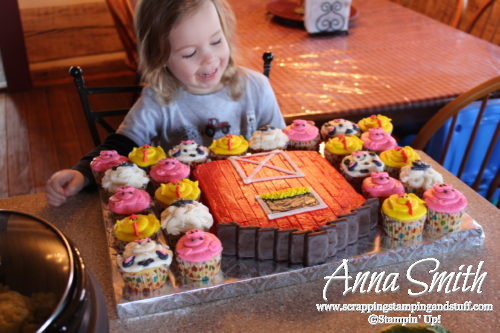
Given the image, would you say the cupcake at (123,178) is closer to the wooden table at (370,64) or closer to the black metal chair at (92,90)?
the black metal chair at (92,90)

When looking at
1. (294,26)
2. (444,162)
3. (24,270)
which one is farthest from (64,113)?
(24,270)

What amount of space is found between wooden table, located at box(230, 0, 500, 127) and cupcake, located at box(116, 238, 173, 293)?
0.96 meters

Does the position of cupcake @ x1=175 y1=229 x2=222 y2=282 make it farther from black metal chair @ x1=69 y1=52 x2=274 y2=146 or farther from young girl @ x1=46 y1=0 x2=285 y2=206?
black metal chair @ x1=69 y1=52 x2=274 y2=146

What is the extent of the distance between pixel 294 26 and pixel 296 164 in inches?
60.6

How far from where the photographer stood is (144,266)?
37.9 inches

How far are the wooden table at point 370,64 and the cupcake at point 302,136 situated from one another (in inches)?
14.3

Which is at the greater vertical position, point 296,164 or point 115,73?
point 296,164

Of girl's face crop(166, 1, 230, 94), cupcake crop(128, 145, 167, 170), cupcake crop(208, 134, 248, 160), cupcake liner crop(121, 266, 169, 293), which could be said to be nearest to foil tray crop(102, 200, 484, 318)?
cupcake liner crop(121, 266, 169, 293)

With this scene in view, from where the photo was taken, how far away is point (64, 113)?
3.90 meters

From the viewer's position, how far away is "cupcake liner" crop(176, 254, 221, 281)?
999mm

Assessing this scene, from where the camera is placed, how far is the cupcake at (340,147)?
1377mm

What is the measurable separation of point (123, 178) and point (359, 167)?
1.77 ft

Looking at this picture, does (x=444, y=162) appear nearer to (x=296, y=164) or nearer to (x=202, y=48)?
(x=296, y=164)

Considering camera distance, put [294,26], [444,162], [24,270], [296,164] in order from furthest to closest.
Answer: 1. [294,26]
2. [444,162]
3. [296,164]
4. [24,270]
